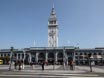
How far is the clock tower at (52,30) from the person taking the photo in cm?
16725

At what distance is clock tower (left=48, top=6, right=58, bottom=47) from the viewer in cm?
16725

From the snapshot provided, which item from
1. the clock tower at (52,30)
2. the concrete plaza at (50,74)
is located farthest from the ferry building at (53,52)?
the concrete plaza at (50,74)

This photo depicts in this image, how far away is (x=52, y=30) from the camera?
170375mm

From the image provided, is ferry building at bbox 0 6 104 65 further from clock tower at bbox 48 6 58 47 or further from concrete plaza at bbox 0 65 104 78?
concrete plaza at bbox 0 65 104 78

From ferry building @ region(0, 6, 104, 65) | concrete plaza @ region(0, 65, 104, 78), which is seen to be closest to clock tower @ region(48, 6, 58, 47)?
ferry building @ region(0, 6, 104, 65)

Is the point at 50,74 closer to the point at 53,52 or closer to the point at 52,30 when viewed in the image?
the point at 53,52

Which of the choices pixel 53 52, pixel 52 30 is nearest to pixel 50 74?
pixel 53 52

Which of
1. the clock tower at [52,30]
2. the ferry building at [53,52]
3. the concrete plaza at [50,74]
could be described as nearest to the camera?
the concrete plaza at [50,74]

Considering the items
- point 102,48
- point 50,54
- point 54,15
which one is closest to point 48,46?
point 50,54

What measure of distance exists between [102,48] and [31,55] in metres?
53.7

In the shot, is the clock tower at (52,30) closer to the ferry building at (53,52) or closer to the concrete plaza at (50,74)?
the ferry building at (53,52)

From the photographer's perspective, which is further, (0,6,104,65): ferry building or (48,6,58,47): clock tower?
(0,6,104,65): ferry building

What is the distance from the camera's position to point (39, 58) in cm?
17300

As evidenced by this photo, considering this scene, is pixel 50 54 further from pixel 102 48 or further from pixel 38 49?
pixel 102 48
